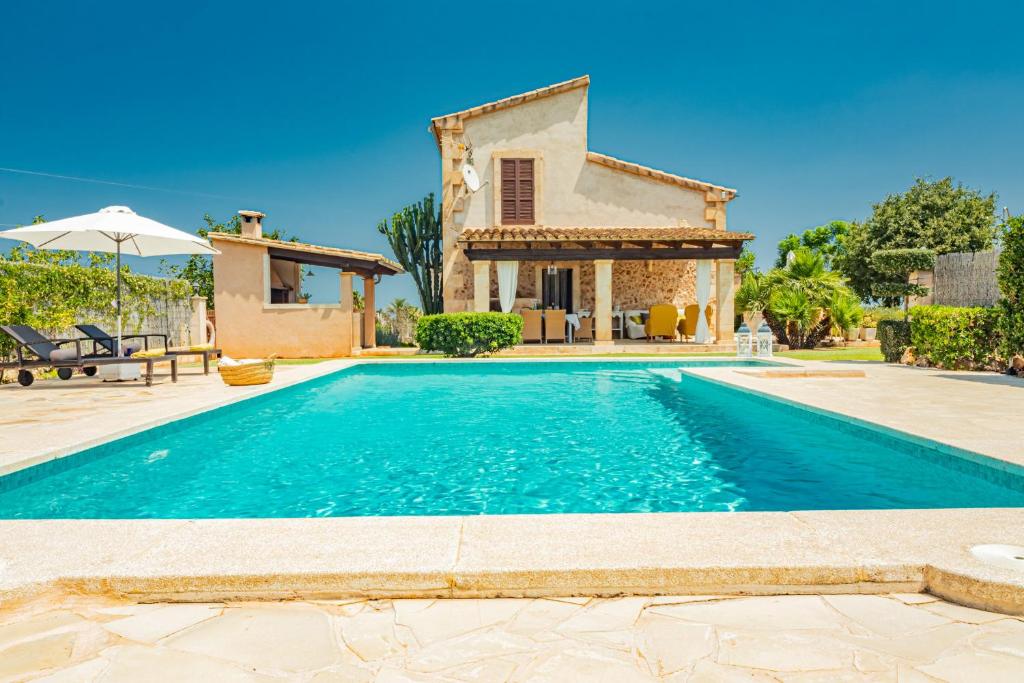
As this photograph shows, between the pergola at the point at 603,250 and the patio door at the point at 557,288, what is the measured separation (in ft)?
5.60

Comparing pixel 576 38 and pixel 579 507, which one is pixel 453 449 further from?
pixel 576 38

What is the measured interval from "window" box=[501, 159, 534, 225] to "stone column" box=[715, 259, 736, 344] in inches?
234

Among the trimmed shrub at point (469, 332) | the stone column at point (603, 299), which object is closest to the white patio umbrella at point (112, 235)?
the trimmed shrub at point (469, 332)

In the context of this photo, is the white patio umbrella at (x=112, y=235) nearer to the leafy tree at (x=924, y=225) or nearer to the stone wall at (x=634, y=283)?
the stone wall at (x=634, y=283)

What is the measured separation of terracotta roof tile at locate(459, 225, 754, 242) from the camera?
51.6ft

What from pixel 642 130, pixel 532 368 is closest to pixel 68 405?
pixel 532 368

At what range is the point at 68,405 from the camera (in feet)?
21.4

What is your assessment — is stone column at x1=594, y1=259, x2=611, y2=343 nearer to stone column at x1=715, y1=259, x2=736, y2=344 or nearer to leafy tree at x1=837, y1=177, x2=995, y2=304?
stone column at x1=715, y1=259, x2=736, y2=344

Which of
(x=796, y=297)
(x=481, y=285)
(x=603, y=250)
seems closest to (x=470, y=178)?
(x=481, y=285)

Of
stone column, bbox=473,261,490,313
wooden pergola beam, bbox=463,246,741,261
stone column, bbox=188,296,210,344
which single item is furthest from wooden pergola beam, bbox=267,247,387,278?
wooden pergola beam, bbox=463,246,741,261

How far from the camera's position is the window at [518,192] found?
18.0m

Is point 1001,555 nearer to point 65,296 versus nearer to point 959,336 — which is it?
point 959,336

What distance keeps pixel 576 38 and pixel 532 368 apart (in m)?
13.7

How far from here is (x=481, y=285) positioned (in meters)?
15.9
